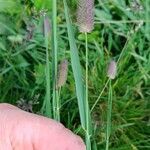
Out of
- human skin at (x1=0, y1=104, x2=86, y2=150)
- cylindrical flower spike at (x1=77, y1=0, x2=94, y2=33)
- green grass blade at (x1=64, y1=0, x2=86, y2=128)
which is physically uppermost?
cylindrical flower spike at (x1=77, y1=0, x2=94, y2=33)

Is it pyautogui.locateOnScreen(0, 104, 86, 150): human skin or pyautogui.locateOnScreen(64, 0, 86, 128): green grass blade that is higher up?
pyautogui.locateOnScreen(64, 0, 86, 128): green grass blade

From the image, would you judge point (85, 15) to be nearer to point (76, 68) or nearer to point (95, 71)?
point (76, 68)

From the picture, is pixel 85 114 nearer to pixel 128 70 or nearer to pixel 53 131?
pixel 53 131

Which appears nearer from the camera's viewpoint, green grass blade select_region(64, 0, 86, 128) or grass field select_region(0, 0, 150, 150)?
green grass blade select_region(64, 0, 86, 128)

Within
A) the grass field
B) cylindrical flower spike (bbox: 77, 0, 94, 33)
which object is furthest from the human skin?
the grass field

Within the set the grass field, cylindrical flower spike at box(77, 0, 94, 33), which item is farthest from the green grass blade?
the grass field

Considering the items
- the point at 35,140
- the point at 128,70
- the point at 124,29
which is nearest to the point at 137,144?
the point at 128,70

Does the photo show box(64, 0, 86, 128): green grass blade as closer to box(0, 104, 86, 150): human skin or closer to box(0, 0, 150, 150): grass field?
box(0, 104, 86, 150): human skin
